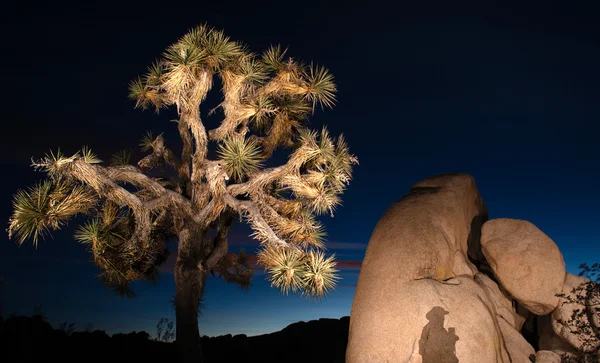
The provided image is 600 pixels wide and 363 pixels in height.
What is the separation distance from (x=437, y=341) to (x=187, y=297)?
17.2 feet

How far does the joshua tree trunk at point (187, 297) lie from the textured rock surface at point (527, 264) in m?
5.56

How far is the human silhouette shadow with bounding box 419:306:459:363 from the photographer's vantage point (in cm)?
720

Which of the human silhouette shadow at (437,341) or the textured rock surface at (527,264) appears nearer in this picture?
the human silhouette shadow at (437,341)

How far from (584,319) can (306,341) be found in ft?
35.2

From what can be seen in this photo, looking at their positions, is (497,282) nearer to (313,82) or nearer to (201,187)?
(313,82)

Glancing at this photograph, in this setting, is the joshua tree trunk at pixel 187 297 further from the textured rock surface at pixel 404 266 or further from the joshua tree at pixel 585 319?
the joshua tree at pixel 585 319

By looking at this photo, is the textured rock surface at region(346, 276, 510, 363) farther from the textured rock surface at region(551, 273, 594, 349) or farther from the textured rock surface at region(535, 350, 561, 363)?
the textured rock surface at region(551, 273, 594, 349)

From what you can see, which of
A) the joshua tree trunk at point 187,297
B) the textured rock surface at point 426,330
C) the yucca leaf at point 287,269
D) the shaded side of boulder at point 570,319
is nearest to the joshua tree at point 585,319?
the shaded side of boulder at point 570,319

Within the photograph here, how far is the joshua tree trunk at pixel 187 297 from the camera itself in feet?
33.7

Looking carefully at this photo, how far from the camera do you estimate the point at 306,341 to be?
59.9ft

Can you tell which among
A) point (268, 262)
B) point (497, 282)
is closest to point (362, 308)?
point (268, 262)

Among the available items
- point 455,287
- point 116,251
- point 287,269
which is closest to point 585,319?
point 455,287

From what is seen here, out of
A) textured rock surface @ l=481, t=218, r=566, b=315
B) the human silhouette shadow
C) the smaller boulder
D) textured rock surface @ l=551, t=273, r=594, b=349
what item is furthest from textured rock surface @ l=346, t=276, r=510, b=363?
textured rock surface @ l=551, t=273, r=594, b=349

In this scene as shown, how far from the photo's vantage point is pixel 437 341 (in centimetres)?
727
